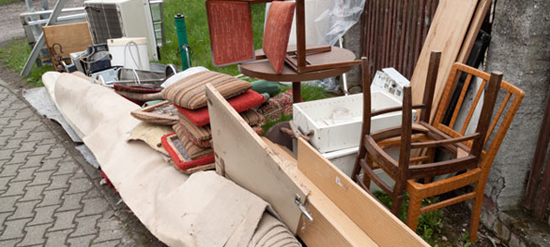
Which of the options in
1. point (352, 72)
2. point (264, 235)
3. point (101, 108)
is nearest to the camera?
point (264, 235)

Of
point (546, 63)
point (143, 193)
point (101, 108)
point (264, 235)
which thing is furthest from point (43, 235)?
point (546, 63)

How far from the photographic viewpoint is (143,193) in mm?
Answer: 3074

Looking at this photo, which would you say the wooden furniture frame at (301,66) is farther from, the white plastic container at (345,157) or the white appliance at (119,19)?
the white appliance at (119,19)

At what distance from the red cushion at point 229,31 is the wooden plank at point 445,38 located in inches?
59.2

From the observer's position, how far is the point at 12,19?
1273cm

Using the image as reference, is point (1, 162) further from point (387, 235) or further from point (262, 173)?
point (387, 235)

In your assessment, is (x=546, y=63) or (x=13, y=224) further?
(x=13, y=224)

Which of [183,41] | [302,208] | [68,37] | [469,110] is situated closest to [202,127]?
[302,208]

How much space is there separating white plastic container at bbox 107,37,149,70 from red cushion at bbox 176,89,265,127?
2.86 meters

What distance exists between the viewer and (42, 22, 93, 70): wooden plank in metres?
6.88

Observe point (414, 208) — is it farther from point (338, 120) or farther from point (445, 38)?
point (445, 38)

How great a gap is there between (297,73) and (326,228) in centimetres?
184

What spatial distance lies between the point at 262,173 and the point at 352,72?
375 cm

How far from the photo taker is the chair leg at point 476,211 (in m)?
2.56
